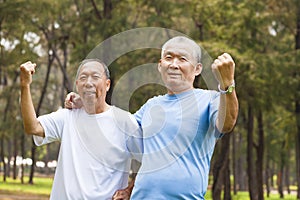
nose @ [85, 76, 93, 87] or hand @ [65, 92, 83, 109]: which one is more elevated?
nose @ [85, 76, 93, 87]

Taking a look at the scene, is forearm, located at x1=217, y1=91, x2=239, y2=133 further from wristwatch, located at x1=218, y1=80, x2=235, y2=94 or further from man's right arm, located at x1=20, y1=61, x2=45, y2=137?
man's right arm, located at x1=20, y1=61, x2=45, y2=137

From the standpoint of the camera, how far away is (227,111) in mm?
3502

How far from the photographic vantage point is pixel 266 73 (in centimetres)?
1886

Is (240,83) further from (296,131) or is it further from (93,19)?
(93,19)

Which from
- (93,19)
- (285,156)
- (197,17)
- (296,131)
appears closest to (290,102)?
(296,131)

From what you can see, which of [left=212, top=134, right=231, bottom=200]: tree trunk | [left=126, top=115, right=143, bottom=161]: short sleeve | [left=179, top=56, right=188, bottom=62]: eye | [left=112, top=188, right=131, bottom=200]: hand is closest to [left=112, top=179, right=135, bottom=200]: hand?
[left=112, top=188, right=131, bottom=200]: hand

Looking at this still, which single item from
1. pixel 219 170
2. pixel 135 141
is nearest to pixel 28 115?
pixel 135 141

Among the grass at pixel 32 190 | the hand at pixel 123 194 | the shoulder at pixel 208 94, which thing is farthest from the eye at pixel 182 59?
the grass at pixel 32 190

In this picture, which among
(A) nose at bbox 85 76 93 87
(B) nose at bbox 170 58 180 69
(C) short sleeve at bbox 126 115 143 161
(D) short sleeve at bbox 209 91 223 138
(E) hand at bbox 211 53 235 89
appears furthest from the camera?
(A) nose at bbox 85 76 93 87

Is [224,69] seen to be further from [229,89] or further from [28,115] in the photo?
[28,115]

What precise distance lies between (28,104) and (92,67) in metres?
0.47

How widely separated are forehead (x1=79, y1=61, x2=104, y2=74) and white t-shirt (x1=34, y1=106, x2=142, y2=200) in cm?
28

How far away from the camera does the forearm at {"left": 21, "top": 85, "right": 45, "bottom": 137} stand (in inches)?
164

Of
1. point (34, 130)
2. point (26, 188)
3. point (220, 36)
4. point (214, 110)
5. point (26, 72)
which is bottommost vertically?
point (26, 188)
